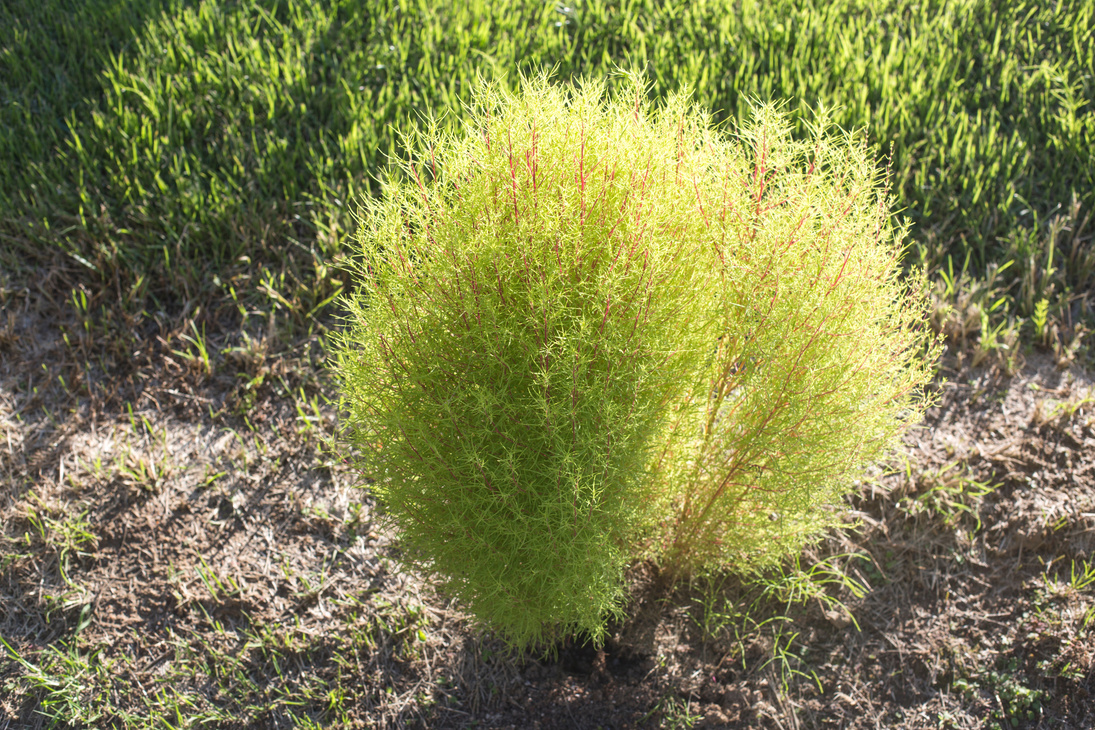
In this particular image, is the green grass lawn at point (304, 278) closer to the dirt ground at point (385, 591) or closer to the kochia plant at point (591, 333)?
the dirt ground at point (385, 591)

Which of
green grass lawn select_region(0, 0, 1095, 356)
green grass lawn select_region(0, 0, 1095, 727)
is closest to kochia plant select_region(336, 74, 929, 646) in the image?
green grass lawn select_region(0, 0, 1095, 727)

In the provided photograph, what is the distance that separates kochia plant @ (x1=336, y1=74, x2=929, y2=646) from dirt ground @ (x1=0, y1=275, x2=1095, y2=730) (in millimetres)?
699

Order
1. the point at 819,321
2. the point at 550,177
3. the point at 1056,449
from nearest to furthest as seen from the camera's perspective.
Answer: the point at 550,177, the point at 819,321, the point at 1056,449

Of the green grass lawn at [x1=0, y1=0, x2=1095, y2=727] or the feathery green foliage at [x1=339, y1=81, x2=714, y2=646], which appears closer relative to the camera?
the feathery green foliage at [x1=339, y1=81, x2=714, y2=646]

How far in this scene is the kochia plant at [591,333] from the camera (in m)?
1.52

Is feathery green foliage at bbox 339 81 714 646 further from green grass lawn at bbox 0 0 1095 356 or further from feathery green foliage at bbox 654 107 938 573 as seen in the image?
green grass lawn at bbox 0 0 1095 356

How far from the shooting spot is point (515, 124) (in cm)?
154

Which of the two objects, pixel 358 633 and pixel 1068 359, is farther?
pixel 1068 359

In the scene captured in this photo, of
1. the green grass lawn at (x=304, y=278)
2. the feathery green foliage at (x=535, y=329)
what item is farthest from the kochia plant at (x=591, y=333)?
the green grass lawn at (x=304, y=278)

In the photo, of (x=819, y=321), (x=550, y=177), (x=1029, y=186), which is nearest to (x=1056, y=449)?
(x=1029, y=186)

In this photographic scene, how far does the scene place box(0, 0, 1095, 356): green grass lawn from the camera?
333 centimetres

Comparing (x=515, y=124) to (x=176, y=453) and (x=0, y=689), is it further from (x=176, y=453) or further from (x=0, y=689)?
(x=0, y=689)

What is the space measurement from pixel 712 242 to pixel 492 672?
62.1 inches

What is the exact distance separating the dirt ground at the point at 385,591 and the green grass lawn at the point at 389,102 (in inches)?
18.0
